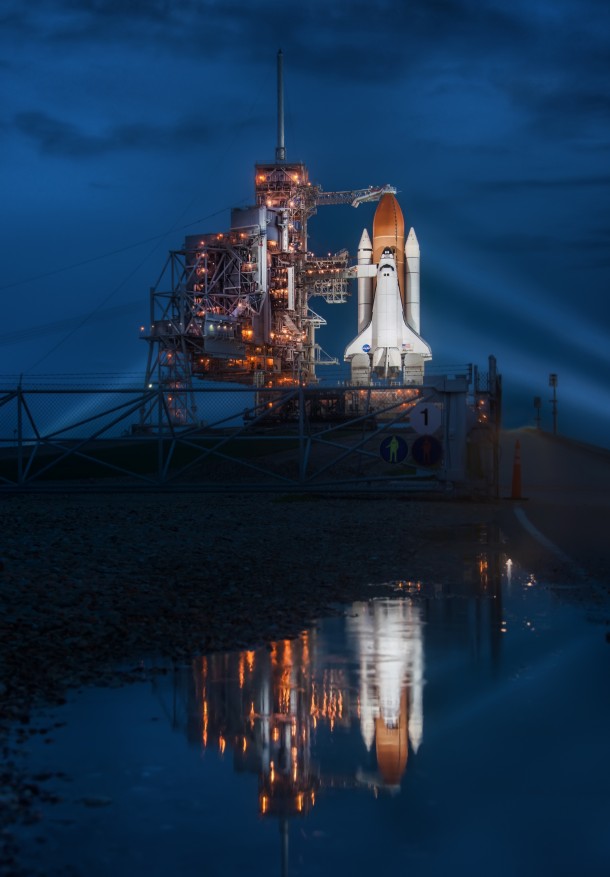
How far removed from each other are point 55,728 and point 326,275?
2942 inches

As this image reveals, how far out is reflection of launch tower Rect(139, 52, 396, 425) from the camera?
66.9m

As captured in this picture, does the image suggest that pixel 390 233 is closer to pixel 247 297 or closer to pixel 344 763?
pixel 247 297

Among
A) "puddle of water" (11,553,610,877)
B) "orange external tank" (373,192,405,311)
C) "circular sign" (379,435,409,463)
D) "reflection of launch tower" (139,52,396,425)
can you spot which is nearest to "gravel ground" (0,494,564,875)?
"puddle of water" (11,553,610,877)

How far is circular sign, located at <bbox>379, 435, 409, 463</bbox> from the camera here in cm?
2520

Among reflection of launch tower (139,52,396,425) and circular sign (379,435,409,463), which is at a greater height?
reflection of launch tower (139,52,396,425)

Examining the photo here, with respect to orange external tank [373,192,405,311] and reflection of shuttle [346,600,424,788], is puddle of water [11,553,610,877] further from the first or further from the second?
orange external tank [373,192,405,311]

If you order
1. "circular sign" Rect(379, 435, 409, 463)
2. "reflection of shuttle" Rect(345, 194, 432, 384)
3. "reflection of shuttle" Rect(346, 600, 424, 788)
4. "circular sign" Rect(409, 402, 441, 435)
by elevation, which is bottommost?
"reflection of shuttle" Rect(346, 600, 424, 788)

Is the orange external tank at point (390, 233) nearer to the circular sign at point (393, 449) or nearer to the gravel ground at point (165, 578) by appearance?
the circular sign at point (393, 449)

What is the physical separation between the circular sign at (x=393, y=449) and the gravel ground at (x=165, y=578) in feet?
10.8

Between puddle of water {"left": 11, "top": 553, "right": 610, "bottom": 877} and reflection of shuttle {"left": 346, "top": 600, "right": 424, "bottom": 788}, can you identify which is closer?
puddle of water {"left": 11, "top": 553, "right": 610, "bottom": 877}

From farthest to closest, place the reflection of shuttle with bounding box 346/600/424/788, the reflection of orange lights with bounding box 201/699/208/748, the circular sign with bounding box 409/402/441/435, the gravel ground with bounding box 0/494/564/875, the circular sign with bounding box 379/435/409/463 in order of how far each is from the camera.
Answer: the circular sign with bounding box 379/435/409/463 → the circular sign with bounding box 409/402/441/435 → the gravel ground with bounding box 0/494/564/875 → the reflection of orange lights with bounding box 201/699/208/748 → the reflection of shuttle with bounding box 346/600/424/788

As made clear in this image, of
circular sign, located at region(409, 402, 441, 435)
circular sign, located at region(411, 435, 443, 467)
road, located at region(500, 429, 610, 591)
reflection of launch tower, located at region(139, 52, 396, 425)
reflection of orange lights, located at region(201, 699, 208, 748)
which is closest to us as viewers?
reflection of orange lights, located at region(201, 699, 208, 748)

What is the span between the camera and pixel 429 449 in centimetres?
2548

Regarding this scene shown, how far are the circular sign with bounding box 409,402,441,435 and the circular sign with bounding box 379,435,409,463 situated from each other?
684mm
